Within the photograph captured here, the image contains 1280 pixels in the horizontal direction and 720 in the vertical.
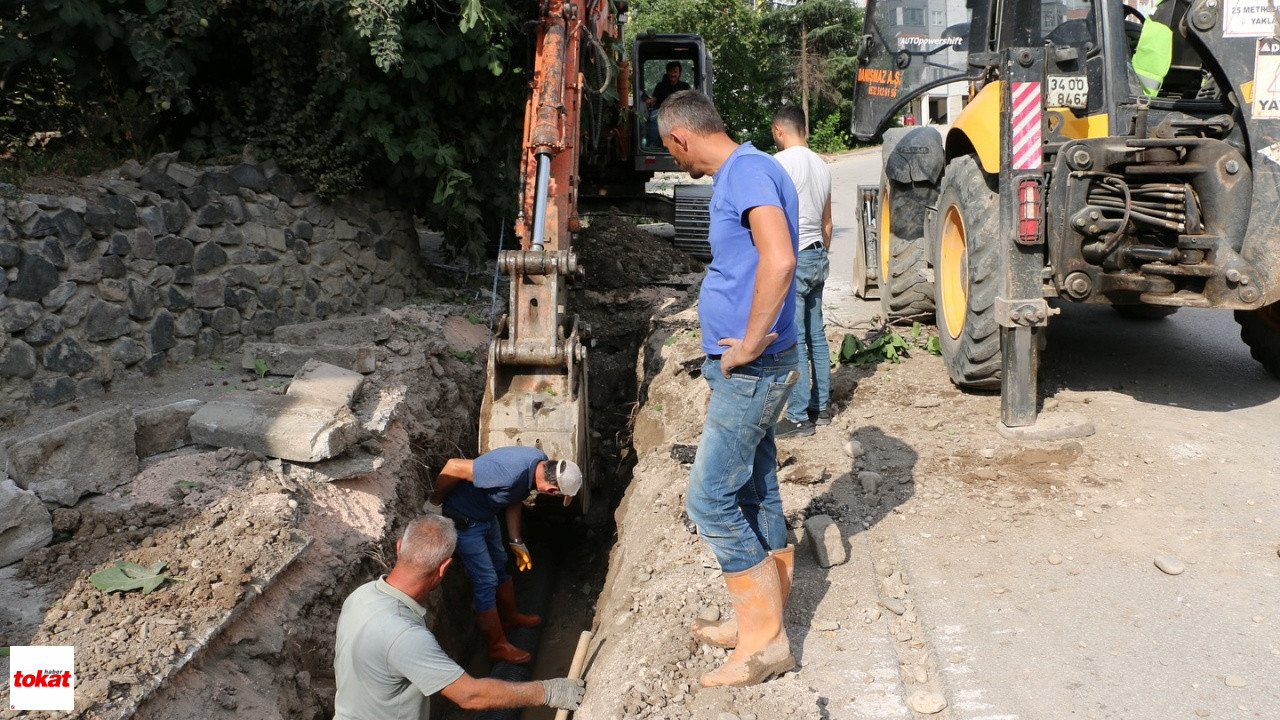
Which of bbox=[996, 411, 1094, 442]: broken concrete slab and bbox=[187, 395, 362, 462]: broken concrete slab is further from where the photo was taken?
bbox=[187, 395, 362, 462]: broken concrete slab

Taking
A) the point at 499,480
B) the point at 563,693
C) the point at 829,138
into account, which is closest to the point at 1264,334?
the point at 499,480

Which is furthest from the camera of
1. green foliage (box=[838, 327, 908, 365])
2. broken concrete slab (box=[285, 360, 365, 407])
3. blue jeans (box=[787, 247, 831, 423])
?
green foliage (box=[838, 327, 908, 365])

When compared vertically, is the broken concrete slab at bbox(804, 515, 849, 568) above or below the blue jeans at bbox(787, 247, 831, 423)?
below

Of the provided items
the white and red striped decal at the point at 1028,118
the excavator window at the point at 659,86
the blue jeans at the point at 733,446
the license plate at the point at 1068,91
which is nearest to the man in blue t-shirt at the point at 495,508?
the blue jeans at the point at 733,446

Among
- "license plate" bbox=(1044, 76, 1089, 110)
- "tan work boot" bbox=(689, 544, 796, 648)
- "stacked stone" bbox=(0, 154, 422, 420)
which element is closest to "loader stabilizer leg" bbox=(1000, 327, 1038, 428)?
"license plate" bbox=(1044, 76, 1089, 110)

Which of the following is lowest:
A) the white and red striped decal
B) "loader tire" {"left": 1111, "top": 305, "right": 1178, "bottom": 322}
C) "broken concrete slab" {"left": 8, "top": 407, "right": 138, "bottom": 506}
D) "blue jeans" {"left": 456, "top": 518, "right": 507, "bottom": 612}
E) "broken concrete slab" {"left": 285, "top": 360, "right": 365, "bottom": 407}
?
"blue jeans" {"left": 456, "top": 518, "right": 507, "bottom": 612}

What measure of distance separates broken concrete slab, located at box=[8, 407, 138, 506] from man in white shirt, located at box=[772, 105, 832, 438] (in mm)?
3673

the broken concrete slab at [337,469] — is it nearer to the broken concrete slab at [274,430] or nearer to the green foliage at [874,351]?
the broken concrete slab at [274,430]

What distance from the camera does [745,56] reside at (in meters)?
27.9

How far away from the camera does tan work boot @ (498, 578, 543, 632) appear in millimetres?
6078

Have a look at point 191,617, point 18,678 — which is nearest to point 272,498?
point 191,617

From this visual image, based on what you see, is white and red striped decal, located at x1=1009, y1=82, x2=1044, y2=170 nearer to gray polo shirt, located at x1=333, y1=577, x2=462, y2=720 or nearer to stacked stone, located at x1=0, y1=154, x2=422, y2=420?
gray polo shirt, located at x1=333, y1=577, x2=462, y2=720

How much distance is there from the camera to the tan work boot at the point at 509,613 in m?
6.08

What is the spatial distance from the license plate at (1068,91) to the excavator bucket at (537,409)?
3.09m
